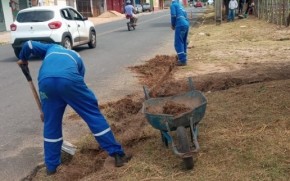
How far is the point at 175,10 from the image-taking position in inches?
428

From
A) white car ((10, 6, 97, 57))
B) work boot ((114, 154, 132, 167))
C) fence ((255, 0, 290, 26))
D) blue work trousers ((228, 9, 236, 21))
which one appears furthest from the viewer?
blue work trousers ((228, 9, 236, 21))

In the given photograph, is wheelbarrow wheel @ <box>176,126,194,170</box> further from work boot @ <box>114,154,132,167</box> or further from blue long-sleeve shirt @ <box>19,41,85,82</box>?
blue long-sleeve shirt @ <box>19,41,85,82</box>

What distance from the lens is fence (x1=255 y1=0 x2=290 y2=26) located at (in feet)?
71.7

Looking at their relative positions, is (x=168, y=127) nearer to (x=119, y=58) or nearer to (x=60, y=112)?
(x=60, y=112)

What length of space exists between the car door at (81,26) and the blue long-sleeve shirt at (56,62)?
1120cm

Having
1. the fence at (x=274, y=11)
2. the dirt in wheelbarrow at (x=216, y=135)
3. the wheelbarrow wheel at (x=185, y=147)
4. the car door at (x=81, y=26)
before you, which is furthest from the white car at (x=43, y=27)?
the fence at (x=274, y=11)

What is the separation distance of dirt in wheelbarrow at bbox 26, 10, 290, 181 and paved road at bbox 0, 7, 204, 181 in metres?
0.42

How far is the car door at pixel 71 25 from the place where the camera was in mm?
14811

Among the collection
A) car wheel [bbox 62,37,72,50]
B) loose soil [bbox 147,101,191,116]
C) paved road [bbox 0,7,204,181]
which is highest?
loose soil [bbox 147,101,191,116]

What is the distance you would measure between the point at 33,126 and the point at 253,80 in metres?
4.33

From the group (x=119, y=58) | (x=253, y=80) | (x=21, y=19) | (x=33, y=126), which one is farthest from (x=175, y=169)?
(x=21, y=19)

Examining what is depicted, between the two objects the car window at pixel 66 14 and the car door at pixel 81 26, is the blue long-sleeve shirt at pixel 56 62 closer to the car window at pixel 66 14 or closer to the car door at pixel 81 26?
the car window at pixel 66 14

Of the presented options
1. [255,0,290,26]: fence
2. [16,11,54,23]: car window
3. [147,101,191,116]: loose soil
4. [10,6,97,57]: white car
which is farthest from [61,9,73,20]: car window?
[255,0,290,26]: fence

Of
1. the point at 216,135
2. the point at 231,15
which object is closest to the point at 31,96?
the point at 216,135
